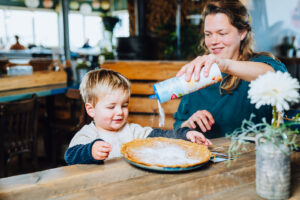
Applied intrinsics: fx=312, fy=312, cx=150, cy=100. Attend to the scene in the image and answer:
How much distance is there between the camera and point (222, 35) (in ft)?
5.47

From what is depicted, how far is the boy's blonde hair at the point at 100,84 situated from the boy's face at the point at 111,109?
0.07 feet

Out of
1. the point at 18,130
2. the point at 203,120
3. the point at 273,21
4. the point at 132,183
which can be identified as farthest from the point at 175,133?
the point at 273,21

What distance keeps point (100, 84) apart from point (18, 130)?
149cm

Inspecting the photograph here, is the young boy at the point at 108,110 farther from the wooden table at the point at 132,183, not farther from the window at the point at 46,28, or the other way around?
the window at the point at 46,28

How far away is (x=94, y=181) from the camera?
2.97 feet

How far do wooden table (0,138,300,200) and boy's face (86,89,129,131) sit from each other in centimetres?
43

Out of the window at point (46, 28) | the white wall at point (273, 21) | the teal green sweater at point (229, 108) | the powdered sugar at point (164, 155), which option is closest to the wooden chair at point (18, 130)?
the teal green sweater at point (229, 108)

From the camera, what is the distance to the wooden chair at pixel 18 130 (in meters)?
2.50

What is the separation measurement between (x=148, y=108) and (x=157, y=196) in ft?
6.74

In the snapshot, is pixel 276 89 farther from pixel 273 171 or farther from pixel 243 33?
pixel 243 33

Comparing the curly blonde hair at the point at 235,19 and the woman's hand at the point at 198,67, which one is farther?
the curly blonde hair at the point at 235,19

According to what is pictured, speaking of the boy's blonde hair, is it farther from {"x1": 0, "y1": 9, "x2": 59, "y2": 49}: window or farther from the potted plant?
{"x1": 0, "y1": 9, "x2": 59, "y2": 49}: window

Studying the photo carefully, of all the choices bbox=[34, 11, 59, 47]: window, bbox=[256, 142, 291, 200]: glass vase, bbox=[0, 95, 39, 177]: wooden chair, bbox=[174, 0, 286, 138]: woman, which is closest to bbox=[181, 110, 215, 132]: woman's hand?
bbox=[174, 0, 286, 138]: woman

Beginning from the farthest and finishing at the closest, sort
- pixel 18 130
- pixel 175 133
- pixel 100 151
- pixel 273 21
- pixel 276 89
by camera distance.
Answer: pixel 273 21, pixel 18 130, pixel 175 133, pixel 100 151, pixel 276 89
